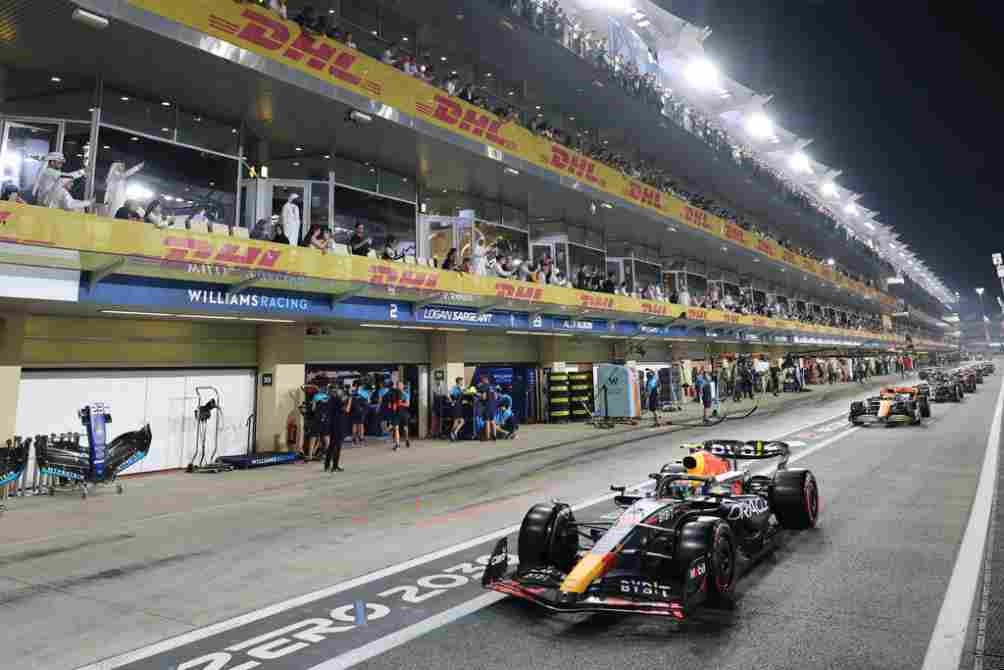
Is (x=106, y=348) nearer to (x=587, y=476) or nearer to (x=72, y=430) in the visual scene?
(x=72, y=430)

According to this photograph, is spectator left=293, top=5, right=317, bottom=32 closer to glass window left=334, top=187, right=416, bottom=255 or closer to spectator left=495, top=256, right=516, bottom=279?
glass window left=334, top=187, right=416, bottom=255

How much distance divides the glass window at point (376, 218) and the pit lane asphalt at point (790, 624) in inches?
474

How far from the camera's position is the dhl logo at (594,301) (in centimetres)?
1859

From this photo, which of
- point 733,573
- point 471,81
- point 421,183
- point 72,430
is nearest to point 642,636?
point 733,573

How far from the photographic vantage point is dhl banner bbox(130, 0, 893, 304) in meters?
10.3

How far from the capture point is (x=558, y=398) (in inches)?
822

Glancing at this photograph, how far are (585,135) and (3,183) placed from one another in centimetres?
2098

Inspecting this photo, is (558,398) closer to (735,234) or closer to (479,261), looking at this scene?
(479,261)

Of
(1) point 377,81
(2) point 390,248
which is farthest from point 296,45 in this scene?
(2) point 390,248

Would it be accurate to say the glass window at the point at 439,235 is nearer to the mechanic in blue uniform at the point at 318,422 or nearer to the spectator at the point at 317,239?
the spectator at the point at 317,239

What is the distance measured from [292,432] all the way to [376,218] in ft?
20.6

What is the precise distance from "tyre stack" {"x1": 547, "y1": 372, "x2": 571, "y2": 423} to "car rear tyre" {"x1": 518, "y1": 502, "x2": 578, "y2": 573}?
15.8m

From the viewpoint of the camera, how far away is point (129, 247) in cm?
856

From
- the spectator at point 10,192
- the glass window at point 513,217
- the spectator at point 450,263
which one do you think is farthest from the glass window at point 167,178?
the glass window at point 513,217
